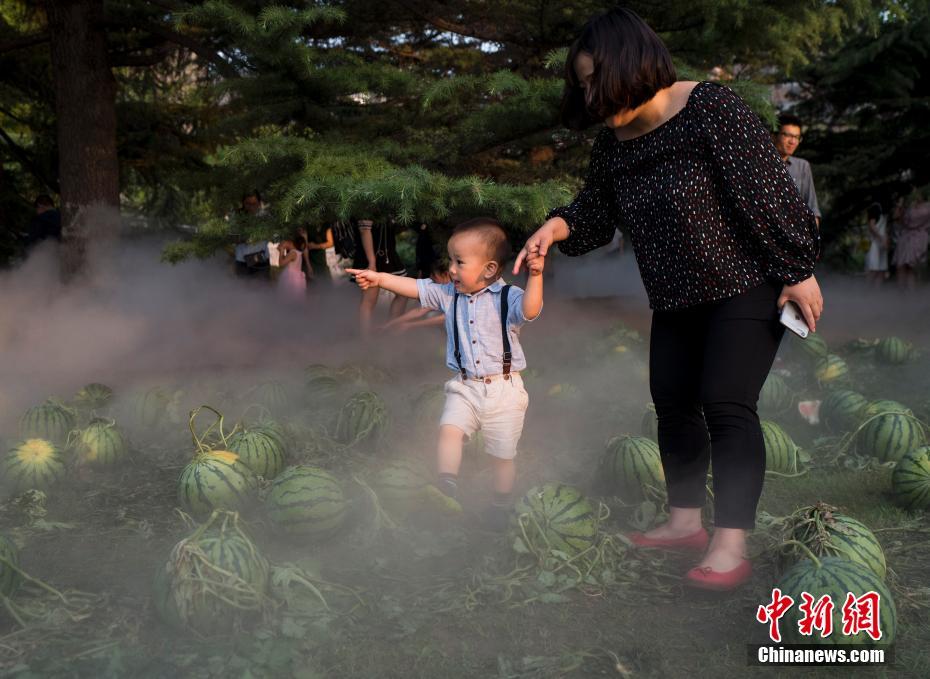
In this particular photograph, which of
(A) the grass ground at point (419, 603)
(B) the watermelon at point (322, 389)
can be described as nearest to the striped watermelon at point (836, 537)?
(A) the grass ground at point (419, 603)

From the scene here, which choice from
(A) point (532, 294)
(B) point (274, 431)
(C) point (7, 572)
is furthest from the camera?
(B) point (274, 431)

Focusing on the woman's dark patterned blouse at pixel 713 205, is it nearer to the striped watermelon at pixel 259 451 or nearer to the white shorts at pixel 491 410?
the white shorts at pixel 491 410

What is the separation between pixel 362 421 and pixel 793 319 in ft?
9.24

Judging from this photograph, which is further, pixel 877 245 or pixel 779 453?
pixel 877 245

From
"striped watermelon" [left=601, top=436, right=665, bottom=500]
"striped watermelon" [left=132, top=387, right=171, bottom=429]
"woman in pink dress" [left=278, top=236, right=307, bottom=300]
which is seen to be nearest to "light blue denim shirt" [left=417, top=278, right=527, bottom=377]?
"striped watermelon" [left=601, top=436, right=665, bottom=500]

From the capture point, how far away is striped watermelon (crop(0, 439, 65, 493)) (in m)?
4.48

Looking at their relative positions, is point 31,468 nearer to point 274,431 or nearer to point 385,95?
point 274,431

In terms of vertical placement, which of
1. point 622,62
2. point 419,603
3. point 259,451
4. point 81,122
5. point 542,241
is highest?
point 81,122

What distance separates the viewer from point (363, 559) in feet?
11.8

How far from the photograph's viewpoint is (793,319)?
9.98 feet

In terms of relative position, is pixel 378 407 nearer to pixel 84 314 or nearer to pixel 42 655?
pixel 42 655

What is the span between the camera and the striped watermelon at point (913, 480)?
4023 mm

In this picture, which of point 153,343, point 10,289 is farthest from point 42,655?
point 10,289

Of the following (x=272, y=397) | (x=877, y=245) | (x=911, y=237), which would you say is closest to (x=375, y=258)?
(x=272, y=397)
